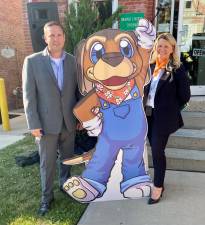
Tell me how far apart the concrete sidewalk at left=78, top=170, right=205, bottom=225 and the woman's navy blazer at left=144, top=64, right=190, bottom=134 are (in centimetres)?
82

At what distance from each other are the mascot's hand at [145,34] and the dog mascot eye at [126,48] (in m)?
0.11

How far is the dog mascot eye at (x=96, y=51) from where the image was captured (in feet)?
10.1

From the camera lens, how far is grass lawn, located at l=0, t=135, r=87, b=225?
319 centimetres

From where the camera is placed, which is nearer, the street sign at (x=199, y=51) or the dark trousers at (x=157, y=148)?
the dark trousers at (x=157, y=148)

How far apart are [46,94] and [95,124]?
1.90 feet

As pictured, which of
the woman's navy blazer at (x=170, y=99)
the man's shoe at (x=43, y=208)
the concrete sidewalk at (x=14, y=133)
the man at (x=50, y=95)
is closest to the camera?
the man at (x=50, y=95)

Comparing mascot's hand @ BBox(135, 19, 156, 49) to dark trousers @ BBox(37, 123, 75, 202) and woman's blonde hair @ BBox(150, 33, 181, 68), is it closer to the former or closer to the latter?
woman's blonde hair @ BBox(150, 33, 181, 68)

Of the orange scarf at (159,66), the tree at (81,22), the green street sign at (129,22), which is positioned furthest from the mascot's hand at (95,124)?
the green street sign at (129,22)

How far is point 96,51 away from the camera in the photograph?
10.1ft

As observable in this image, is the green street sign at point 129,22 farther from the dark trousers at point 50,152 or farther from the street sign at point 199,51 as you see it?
the dark trousers at point 50,152

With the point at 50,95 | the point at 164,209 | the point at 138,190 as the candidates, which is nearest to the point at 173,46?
the point at 50,95

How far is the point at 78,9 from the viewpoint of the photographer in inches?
157

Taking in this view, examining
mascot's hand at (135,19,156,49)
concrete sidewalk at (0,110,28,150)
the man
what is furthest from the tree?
concrete sidewalk at (0,110,28,150)

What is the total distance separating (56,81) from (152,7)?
131 inches
